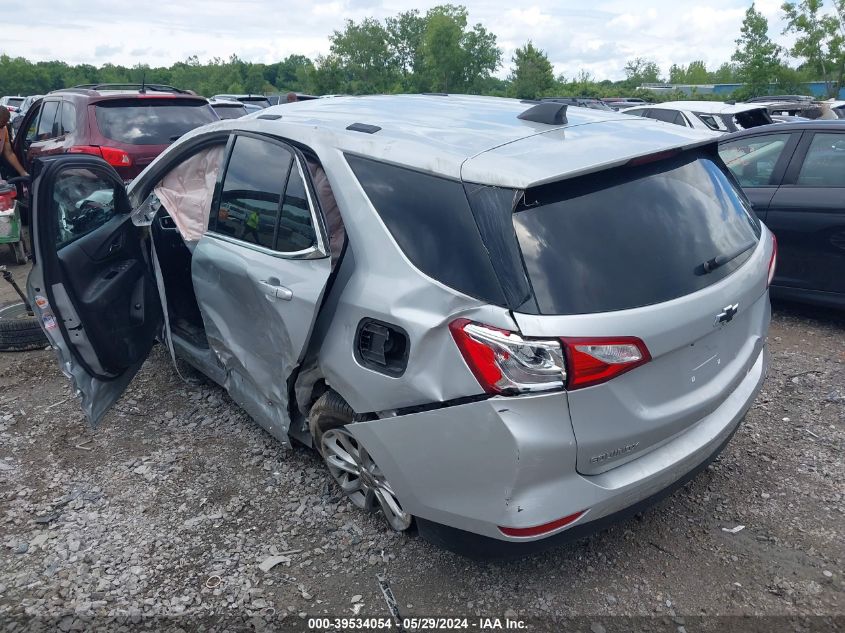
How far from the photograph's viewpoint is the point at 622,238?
2314 millimetres

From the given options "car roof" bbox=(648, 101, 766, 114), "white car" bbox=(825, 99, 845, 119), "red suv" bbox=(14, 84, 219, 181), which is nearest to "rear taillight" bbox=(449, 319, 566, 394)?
"red suv" bbox=(14, 84, 219, 181)

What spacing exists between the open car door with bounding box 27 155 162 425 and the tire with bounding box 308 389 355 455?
3.94 feet

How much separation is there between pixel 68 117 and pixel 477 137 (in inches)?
280

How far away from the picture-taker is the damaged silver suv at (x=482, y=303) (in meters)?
2.14

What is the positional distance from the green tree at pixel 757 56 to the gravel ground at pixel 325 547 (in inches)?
1387

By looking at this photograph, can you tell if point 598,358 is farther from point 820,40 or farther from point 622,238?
point 820,40

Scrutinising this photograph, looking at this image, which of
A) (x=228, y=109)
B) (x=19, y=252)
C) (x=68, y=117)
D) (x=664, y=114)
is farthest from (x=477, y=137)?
(x=228, y=109)

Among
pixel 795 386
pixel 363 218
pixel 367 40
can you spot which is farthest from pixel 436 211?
pixel 367 40

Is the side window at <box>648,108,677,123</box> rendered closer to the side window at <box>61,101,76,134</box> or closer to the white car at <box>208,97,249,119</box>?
the white car at <box>208,97,249,119</box>

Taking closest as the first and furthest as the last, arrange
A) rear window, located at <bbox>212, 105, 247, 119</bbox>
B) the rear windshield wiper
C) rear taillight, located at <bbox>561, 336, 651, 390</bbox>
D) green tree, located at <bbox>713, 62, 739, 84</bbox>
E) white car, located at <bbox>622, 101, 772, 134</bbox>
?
rear taillight, located at <bbox>561, 336, 651, 390</bbox>
the rear windshield wiper
white car, located at <bbox>622, 101, 772, 134</bbox>
rear window, located at <bbox>212, 105, 247, 119</bbox>
green tree, located at <bbox>713, 62, 739, 84</bbox>

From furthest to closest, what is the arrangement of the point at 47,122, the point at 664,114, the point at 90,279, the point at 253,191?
the point at 664,114 < the point at 47,122 < the point at 90,279 < the point at 253,191

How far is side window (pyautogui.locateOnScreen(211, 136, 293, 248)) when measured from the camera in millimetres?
3150

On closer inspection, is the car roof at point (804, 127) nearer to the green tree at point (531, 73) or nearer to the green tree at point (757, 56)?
the green tree at point (757, 56)

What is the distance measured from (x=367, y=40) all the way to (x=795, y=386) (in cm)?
5391
